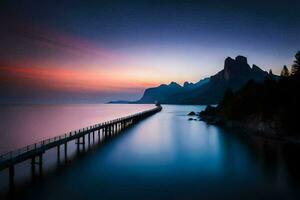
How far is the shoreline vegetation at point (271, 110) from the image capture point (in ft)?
161

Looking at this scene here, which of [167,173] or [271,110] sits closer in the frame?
[167,173]

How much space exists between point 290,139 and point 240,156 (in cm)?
1378

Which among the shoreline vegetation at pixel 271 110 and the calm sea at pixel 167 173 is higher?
the shoreline vegetation at pixel 271 110

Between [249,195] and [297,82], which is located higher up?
[297,82]

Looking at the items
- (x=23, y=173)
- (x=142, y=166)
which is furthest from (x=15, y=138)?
(x=142, y=166)

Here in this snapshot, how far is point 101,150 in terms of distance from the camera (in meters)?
43.4

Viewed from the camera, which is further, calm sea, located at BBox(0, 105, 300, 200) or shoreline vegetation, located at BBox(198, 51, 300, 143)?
shoreline vegetation, located at BBox(198, 51, 300, 143)

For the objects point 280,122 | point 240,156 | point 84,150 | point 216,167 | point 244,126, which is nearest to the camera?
point 216,167

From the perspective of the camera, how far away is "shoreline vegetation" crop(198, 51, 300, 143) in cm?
4897

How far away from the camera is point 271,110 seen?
57.6m

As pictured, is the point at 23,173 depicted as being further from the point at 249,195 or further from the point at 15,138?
the point at 15,138

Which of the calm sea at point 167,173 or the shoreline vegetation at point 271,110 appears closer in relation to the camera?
the calm sea at point 167,173

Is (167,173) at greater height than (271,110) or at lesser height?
lesser

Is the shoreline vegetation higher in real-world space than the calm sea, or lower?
higher
